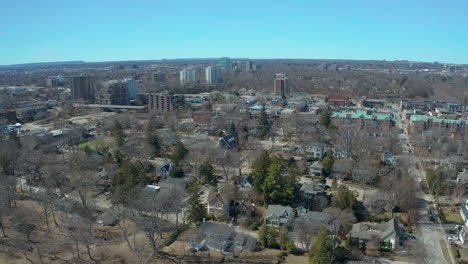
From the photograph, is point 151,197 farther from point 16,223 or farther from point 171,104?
point 171,104

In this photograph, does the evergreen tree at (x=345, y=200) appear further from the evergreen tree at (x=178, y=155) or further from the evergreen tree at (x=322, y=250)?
the evergreen tree at (x=178, y=155)

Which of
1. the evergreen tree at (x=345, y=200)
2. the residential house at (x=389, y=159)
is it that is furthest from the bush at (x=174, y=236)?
the residential house at (x=389, y=159)

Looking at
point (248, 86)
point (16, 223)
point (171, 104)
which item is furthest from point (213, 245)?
point (248, 86)

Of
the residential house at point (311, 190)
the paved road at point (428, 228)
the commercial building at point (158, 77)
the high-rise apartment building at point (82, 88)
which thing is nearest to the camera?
the paved road at point (428, 228)

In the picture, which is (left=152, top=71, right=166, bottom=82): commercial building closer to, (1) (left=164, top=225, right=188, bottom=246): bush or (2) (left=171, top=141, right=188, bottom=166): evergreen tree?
(2) (left=171, top=141, right=188, bottom=166): evergreen tree

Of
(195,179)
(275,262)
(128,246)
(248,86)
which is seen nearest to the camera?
(275,262)

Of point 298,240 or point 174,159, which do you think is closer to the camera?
point 298,240

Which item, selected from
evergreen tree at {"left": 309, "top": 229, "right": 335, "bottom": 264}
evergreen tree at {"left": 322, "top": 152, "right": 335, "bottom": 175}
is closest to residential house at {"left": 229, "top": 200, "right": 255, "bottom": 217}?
evergreen tree at {"left": 309, "top": 229, "right": 335, "bottom": 264}
